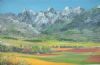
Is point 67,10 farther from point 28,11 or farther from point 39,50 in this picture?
point 39,50

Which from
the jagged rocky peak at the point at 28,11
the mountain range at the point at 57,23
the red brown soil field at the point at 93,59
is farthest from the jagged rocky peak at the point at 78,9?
the red brown soil field at the point at 93,59

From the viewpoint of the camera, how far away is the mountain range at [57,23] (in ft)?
59.9

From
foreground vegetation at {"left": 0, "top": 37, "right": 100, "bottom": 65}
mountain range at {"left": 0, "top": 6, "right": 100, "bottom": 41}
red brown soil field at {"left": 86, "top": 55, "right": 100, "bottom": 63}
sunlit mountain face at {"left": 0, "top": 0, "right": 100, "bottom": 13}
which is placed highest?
sunlit mountain face at {"left": 0, "top": 0, "right": 100, "bottom": 13}

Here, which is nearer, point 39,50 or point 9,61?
point 9,61

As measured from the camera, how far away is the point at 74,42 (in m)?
18.1

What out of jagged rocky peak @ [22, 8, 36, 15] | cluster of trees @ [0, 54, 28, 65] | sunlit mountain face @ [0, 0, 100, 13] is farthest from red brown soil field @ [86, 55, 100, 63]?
jagged rocky peak @ [22, 8, 36, 15]

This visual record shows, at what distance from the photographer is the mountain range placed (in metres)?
18.2

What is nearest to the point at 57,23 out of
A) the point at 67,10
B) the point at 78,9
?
the point at 67,10

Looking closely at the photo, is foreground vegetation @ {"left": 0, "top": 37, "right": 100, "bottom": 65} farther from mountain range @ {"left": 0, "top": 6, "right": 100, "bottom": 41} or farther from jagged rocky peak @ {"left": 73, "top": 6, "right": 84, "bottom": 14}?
jagged rocky peak @ {"left": 73, "top": 6, "right": 84, "bottom": 14}

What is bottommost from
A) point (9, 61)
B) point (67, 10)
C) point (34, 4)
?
point (9, 61)

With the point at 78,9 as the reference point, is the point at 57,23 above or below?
below

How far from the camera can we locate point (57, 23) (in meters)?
18.7

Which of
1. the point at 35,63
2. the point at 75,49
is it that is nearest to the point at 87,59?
the point at 75,49

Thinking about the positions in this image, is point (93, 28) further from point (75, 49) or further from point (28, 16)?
point (28, 16)
